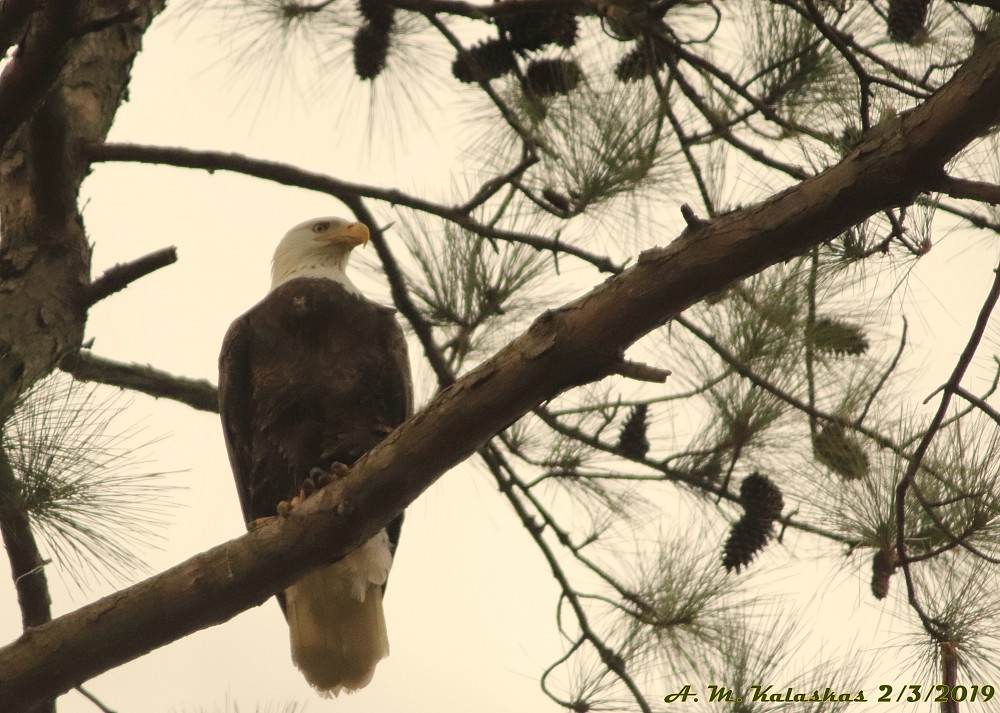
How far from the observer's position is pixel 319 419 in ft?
9.77

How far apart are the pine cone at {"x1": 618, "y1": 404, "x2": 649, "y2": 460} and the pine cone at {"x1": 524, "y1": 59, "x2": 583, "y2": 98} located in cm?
89

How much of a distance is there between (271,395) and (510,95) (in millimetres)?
1065

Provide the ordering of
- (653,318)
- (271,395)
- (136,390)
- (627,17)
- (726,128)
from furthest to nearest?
(136,390), (271,395), (726,128), (627,17), (653,318)

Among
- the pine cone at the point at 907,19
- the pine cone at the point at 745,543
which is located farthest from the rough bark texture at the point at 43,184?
the pine cone at the point at 907,19

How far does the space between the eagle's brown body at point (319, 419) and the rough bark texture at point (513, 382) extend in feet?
3.17

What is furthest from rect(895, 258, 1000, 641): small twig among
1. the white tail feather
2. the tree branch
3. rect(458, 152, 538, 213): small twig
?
the tree branch

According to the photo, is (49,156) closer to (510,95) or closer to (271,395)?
(271,395)

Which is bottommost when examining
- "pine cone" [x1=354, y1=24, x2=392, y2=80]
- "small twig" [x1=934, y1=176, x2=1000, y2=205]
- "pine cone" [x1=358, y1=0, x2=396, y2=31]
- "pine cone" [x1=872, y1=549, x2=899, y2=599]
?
"pine cone" [x1=872, y1=549, x2=899, y2=599]

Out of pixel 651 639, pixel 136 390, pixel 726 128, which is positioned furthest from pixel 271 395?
pixel 726 128

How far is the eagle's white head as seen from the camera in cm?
362

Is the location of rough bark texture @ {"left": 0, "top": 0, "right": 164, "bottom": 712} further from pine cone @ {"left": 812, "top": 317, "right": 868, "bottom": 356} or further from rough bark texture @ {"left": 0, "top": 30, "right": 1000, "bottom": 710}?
pine cone @ {"left": 812, "top": 317, "right": 868, "bottom": 356}

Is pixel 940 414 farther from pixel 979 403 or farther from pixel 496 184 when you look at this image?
pixel 496 184

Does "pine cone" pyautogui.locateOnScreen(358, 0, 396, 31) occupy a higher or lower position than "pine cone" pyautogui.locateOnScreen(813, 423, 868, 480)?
higher

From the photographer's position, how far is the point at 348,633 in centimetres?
304
